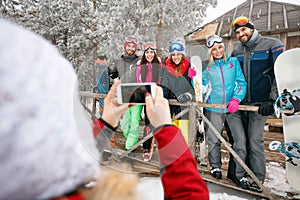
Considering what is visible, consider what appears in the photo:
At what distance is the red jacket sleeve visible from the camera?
575 mm

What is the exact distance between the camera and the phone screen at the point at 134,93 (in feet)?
2.67

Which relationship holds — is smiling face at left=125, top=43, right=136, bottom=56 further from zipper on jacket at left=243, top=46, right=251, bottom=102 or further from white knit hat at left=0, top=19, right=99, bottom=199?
white knit hat at left=0, top=19, right=99, bottom=199

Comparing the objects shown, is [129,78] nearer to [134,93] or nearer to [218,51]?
[134,93]

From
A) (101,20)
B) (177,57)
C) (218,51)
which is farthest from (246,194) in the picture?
(101,20)

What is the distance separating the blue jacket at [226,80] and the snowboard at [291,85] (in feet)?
1.30

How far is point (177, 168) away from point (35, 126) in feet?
1.30

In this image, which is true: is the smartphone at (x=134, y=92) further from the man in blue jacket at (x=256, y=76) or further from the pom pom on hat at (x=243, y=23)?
the pom pom on hat at (x=243, y=23)

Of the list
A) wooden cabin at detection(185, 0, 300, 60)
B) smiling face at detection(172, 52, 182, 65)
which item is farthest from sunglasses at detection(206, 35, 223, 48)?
wooden cabin at detection(185, 0, 300, 60)

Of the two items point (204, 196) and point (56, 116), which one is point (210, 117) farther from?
point (56, 116)

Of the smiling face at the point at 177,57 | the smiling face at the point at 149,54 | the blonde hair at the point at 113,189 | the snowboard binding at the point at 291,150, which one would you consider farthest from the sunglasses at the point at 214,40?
the blonde hair at the point at 113,189

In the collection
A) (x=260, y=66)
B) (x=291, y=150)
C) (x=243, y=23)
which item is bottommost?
(x=291, y=150)

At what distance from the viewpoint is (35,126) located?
0.34 metres

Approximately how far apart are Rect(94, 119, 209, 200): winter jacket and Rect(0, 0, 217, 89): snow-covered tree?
80.3 inches

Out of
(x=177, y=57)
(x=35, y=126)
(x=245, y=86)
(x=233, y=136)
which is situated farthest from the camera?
(x=233, y=136)
